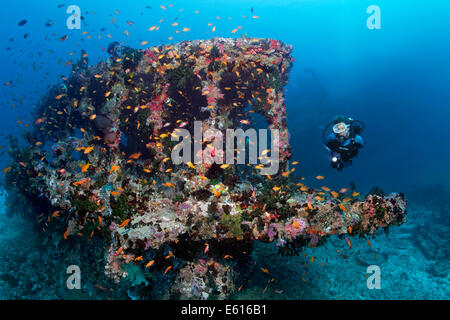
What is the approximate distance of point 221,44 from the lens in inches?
461

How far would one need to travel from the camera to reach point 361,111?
56.9 meters

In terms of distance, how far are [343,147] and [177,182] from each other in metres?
5.79

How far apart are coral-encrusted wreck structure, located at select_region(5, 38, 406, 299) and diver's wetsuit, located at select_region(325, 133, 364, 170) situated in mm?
1300

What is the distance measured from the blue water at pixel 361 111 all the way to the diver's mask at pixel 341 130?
5.66 ft

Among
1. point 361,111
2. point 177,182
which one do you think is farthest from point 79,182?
point 361,111

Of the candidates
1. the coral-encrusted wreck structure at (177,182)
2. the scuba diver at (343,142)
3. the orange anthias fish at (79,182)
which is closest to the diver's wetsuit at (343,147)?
the scuba diver at (343,142)

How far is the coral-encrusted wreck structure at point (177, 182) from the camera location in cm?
629

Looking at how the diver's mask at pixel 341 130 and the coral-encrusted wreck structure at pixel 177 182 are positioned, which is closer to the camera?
the coral-encrusted wreck structure at pixel 177 182

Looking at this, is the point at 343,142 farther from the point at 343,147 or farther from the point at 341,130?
the point at 341,130

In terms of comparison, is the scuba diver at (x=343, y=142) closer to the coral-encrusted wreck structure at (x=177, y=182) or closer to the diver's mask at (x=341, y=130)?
the diver's mask at (x=341, y=130)

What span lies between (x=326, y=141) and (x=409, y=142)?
186ft

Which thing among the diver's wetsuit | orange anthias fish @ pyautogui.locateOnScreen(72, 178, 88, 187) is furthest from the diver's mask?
orange anthias fish @ pyautogui.locateOnScreen(72, 178, 88, 187)

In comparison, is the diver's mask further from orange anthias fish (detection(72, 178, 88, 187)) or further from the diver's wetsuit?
orange anthias fish (detection(72, 178, 88, 187))
